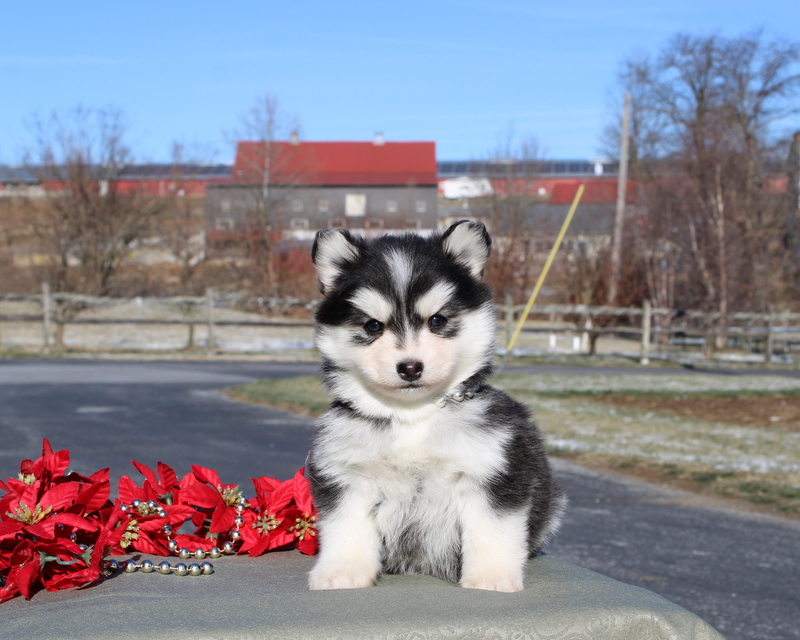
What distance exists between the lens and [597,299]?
3462cm

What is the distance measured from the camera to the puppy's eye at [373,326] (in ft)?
8.99

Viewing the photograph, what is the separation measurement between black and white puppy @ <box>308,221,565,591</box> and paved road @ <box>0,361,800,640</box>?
2667 millimetres

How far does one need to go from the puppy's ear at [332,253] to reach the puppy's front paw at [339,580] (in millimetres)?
1014

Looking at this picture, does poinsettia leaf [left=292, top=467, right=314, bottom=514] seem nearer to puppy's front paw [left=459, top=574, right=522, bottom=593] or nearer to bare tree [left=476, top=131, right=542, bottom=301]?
puppy's front paw [left=459, top=574, right=522, bottom=593]

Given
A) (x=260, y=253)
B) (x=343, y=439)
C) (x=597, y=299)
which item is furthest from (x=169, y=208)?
(x=343, y=439)

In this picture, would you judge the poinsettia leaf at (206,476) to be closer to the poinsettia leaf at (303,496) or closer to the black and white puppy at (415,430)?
the poinsettia leaf at (303,496)

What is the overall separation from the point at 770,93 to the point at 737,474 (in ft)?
113

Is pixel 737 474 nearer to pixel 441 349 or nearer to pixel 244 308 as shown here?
pixel 441 349

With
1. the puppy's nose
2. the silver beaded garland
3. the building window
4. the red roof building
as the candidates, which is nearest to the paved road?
the puppy's nose

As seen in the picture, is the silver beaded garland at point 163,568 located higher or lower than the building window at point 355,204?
lower

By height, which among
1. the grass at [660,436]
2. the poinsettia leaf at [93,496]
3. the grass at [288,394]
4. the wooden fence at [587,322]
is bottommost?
the grass at [288,394]

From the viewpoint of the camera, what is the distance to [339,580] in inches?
105

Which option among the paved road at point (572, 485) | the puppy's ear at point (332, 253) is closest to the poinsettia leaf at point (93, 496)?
the puppy's ear at point (332, 253)

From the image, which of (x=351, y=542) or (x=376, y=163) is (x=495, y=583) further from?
(x=376, y=163)
